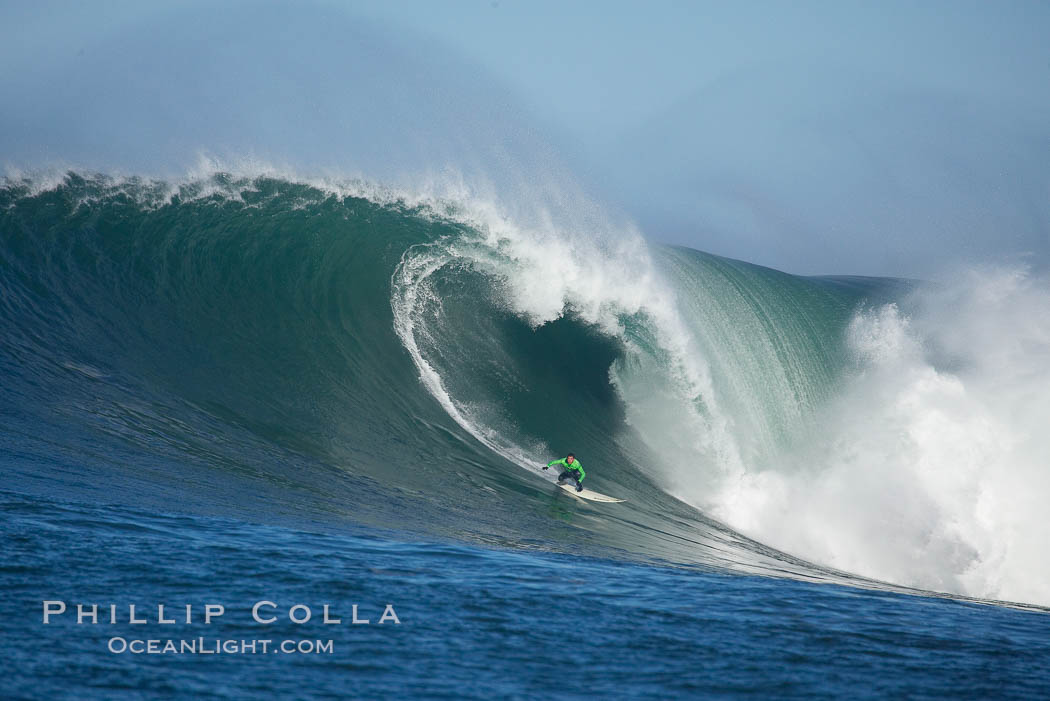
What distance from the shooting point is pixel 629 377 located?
13984 mm

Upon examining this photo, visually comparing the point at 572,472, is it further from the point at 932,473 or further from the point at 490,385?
the point at 932,473

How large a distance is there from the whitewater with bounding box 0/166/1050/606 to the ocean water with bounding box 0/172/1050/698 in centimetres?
5

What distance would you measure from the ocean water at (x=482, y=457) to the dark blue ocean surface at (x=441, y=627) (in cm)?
3

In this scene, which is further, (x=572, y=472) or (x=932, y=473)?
(x=932, y=473)

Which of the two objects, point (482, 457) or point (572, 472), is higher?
point (572, 472)

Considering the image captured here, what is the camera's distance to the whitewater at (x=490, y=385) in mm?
9305

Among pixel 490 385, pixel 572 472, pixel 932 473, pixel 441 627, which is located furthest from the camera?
pixel 932 473

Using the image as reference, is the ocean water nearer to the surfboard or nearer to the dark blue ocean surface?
the dark blue ocean surface

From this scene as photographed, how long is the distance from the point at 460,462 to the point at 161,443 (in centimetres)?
313

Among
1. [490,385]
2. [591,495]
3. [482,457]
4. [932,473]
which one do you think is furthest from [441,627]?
[932,473]

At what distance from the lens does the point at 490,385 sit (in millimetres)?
12711

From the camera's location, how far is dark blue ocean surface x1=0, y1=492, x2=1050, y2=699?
469 centimetres

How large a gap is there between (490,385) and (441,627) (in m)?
7.39

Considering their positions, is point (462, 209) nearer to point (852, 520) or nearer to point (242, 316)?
point (242, 316)
